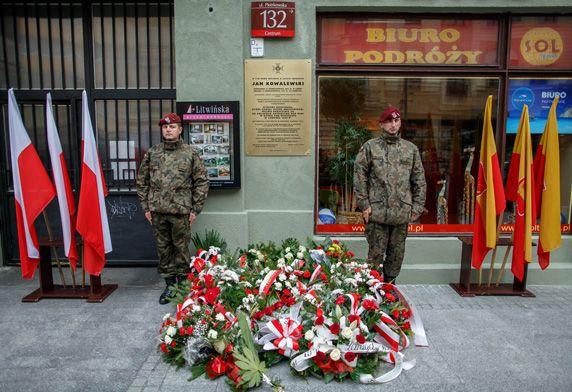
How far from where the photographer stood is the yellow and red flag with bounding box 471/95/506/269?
16.0ft

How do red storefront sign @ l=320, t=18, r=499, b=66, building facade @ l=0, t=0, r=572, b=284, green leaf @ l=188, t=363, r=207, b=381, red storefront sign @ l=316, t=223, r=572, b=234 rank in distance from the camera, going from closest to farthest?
green leaf @ l=188, t=363, r=207, b=381
building facade @ l=0, t=0, r=572, b=284
red storefront sign @ l=320, t=18, r=499, b=66
red storefront sign @ l=316, t=223, r=572, b=234

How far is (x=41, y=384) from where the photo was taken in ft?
10.8

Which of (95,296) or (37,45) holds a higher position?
(37,45)

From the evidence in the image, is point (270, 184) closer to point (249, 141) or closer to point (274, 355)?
point (249, 141)

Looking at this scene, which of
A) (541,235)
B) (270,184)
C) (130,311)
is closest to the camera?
(130,311)

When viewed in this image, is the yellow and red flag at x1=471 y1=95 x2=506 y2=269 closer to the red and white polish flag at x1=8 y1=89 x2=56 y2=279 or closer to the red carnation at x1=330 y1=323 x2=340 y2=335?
the red carnation at x1=330 y1=323 x2=340 y2=335

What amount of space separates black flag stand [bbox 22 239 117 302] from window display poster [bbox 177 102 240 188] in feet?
5.67

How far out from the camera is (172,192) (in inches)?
184

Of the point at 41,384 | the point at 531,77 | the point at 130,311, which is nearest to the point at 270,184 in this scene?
the point at 130,311

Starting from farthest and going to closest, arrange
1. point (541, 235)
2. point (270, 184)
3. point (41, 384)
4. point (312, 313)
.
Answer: point (270, 184)
point (541, 235)
point (312, 313)
point (41, 384)

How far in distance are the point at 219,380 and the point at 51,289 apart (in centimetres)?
278

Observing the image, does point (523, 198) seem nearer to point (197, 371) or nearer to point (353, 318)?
point (353, 318)

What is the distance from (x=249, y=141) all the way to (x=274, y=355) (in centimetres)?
273

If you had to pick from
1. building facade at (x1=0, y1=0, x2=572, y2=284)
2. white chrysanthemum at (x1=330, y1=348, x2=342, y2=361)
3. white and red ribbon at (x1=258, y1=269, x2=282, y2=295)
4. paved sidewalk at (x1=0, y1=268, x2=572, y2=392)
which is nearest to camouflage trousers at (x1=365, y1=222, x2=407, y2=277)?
paved sidewalk at (x1=0, y1=268, x2=572, y2=392)
